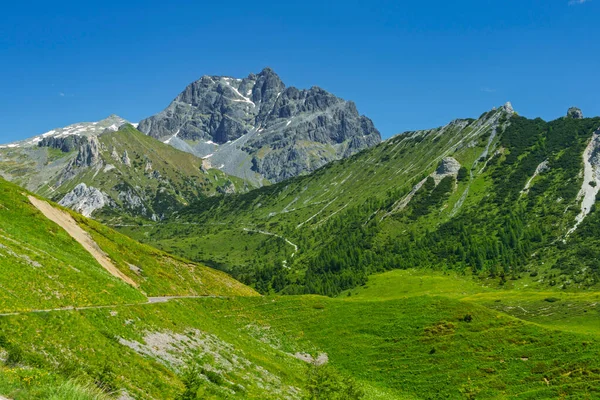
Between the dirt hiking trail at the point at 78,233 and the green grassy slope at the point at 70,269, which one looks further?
the dirt hiking trail at the point at 78,233

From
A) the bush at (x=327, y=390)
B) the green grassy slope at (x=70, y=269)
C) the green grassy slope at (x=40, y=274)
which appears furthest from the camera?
the green grassy slope at (x=70, y=269)

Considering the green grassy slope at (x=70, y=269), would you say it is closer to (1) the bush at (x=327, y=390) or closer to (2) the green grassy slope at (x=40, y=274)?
(2) the green grassy slope at (x=40, y=274)

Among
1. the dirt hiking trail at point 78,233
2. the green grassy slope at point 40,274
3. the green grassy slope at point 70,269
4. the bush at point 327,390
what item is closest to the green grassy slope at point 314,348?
the green grassy slope at point 40,274

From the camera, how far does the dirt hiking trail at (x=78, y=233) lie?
7175cm

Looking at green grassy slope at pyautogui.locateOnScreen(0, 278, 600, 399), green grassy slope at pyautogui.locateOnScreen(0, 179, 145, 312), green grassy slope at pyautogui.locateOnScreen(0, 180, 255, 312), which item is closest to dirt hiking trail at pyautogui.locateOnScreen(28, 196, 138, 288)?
green grassy slope at pyautogui.locateOnScreen(0, 180, 255, 312)

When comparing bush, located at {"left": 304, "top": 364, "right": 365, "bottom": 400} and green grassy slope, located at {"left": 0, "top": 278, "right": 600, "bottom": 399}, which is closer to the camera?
green grassy slope, located at {"left": 0, "top": 278, "right": 600, "bottom": 399}

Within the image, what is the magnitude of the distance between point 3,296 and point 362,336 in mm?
51658

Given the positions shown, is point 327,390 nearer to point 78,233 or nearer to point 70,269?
point 70,269

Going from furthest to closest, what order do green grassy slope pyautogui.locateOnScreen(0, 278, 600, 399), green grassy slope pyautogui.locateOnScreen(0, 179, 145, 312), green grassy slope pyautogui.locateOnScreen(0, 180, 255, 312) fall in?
1. green grassy slope pyautogui.locateOnScreen(0, 180, 255, 312)
2. green grassy slope pyautogui.locateOnScreen(0, 179, 145, 312)
3. green grassy slope pyautogui.locateOnScreen(0, 278, 600, 399)

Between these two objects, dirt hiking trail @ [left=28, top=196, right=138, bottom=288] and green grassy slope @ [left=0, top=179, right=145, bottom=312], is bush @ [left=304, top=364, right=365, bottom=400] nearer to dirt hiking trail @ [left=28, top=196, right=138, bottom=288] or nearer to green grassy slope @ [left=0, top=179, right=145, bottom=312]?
green grassy slope @ [left=0, top=179, right=145, bottom=312]

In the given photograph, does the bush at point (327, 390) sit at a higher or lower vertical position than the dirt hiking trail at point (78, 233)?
lower

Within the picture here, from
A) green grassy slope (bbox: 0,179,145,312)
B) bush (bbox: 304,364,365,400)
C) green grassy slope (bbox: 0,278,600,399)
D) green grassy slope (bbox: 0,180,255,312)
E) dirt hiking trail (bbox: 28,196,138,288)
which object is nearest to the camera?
green grassy slope (bbox: 0,278,600,399)

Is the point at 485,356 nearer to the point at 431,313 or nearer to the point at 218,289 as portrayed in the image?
the point at 431,313

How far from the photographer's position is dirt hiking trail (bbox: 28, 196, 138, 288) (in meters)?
71.8
